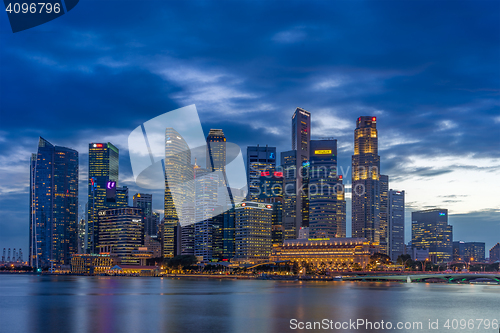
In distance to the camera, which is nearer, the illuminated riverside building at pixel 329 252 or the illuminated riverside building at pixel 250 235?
the illuminated riverside building at pixel 329 252

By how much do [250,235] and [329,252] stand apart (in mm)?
31138

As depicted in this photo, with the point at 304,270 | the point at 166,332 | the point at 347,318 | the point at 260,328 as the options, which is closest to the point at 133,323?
the point at 166,332

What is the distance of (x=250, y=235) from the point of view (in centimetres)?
19462

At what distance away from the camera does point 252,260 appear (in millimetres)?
191375

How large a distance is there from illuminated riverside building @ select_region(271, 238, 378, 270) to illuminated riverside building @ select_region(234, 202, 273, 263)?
543 cm

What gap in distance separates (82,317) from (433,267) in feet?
557

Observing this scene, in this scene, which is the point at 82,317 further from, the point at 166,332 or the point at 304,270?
the point at 304,270

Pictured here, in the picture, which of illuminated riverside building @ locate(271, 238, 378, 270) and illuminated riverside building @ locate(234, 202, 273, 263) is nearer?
illuminated riverside building @ locate(271, 238, 378, 270)

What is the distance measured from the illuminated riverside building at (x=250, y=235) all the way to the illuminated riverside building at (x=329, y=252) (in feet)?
17.8

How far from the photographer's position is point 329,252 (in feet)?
607

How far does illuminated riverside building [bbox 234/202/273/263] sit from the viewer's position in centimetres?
19325

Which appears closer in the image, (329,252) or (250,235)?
(329,252)

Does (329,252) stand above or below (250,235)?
below

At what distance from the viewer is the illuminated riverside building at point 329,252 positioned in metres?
179
